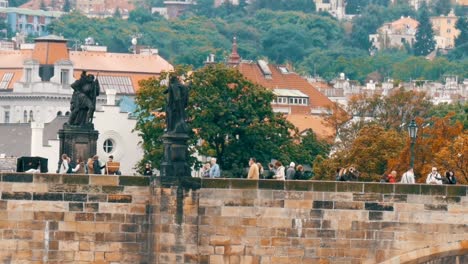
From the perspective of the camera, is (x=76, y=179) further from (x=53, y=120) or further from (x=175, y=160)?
(x=53, y=120)

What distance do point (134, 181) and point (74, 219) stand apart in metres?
Answer: 1.38

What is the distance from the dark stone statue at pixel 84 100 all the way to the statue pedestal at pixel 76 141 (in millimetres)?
1336

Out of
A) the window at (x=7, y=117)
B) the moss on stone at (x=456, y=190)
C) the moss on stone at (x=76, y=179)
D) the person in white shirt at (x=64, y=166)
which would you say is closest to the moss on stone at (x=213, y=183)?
the moss on stone at (x=76, y=179)

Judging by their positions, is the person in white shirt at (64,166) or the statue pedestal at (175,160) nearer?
the statue pedestal at (175,160)

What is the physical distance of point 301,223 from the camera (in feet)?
190

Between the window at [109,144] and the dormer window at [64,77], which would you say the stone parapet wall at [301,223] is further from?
the dormer window at [64,77]

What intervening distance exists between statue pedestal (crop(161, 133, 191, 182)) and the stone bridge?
0.73 feet

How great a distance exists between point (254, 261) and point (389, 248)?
2.63 meters

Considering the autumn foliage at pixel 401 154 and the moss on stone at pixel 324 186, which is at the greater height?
the autumn foliage at pixel 401 154

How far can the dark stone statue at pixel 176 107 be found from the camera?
58.1m

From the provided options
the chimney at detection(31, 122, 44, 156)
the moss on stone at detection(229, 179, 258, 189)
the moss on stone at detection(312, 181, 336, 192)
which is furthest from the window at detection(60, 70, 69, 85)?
the moss on stone at detection(312, 181, 336, 192)

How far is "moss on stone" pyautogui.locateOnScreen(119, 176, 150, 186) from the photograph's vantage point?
57969 mm

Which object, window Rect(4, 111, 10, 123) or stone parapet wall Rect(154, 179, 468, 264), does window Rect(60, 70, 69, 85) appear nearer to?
window Rect(4, 111, 10, 123)

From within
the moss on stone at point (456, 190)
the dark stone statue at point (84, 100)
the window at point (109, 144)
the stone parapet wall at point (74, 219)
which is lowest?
the stone parapet wall at point (74, 219)
